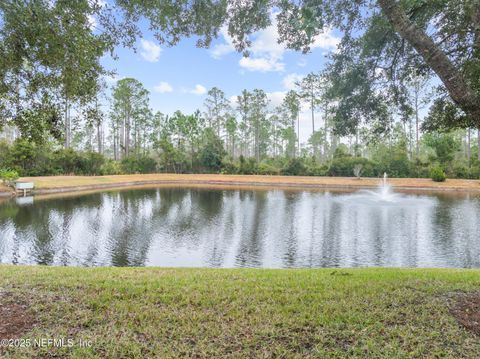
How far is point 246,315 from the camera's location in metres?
3.15

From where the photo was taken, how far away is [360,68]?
16.0 feet

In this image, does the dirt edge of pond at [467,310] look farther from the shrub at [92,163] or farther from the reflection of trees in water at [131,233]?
the shrub at [92,163]

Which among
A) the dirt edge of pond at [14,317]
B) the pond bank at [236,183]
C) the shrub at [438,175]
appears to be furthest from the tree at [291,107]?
the dirt edge of pond at [14,317]

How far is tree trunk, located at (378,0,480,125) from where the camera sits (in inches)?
115

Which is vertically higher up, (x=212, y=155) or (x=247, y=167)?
(x=212, y=155)

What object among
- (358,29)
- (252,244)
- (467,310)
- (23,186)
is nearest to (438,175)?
(252,244)

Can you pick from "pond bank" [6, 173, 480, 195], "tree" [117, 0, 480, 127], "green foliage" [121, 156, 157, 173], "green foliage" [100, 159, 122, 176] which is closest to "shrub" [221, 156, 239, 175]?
"pond bank" [6, 173, 480, 195]

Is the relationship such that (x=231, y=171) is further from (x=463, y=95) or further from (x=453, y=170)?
(x=463, y=95)

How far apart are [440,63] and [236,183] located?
26.4 metres

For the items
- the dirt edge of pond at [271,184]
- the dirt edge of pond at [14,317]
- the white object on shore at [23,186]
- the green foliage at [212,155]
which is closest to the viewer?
the dirt edge of pond at [14,317]

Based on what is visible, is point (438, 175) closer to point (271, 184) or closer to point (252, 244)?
point (271, 184)

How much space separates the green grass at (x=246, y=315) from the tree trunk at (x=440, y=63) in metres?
2.19

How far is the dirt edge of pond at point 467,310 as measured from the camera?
2.92m

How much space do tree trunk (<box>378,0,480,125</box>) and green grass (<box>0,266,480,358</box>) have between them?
2.19 m
